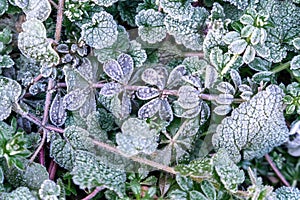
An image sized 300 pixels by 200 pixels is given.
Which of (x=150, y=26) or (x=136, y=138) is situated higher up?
(x=150, y=26)

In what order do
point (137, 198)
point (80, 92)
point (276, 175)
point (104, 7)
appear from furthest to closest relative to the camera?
1. point (276, 175)
2. point (104, 7)
3. point (80, 92)
4. point (137, 198)

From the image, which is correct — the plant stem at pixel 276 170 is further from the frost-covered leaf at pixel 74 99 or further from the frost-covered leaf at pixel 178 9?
the frost-covered leaf at pixel 74 99

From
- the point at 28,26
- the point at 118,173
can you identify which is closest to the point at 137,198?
the point at 118,173

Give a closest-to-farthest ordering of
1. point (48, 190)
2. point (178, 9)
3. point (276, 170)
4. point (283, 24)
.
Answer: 1. point (48, 190)
2. point (178, 9)
3. point (283, 24)
4. point (276, 170)

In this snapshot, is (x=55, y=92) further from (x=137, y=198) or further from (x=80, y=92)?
(x=137, y=198)

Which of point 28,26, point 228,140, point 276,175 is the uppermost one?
point 28,26

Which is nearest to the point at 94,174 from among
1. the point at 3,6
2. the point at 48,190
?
the point at 48,190

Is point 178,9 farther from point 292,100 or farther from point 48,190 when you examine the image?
point 48,190
